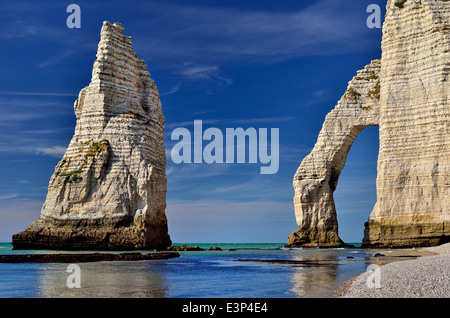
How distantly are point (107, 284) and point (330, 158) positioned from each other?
135 ft

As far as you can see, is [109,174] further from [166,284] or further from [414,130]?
[166,284]

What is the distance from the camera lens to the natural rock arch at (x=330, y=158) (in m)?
54.3

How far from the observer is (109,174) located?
4819 cm

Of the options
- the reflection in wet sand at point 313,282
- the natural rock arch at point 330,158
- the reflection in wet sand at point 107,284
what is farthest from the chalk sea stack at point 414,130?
the reflection in wet sand at point 107,284

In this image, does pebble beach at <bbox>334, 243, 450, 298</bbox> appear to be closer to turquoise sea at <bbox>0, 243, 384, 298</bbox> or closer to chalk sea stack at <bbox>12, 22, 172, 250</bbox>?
turquoise sea at <bbox>0, 243, 384, 298</bbox>

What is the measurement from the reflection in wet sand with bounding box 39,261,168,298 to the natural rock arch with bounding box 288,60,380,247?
3439 cm

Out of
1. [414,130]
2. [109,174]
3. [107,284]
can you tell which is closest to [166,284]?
[107,284]

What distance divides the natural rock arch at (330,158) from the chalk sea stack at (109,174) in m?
15.7

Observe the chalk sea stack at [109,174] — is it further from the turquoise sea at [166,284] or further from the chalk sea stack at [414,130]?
the turquoise sea at [166,284]

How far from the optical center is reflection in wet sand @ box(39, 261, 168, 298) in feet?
48.1

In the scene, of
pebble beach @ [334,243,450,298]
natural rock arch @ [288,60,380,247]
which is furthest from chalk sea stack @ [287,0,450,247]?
pebble beach @ [334,243,450,298]

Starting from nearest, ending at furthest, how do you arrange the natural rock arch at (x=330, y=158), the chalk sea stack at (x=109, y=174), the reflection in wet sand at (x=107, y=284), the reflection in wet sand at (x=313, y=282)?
1. the reflection in wet sand at (x=313, y=282)
2. the reflection in wet sand at (x=107, y=284)
3. the chalk sea stack at (x=109, y=174)
4. the natural rock arch at (x=330, y=158)

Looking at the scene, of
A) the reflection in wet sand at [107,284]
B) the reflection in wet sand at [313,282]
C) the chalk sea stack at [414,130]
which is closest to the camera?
the reflection in wet sand at [313,282]
